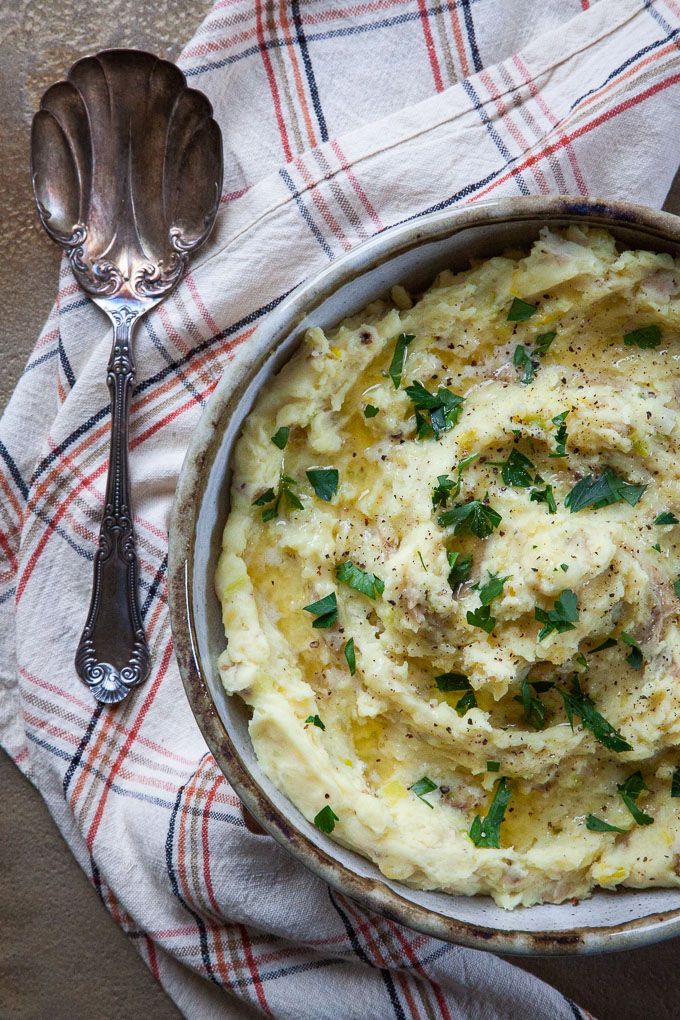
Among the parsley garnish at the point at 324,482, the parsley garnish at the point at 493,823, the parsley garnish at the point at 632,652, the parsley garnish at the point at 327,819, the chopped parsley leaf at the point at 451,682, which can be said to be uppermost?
the parsley garnish at the point at 324,482

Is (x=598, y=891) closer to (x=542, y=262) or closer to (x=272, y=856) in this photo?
(x=272, y=856)

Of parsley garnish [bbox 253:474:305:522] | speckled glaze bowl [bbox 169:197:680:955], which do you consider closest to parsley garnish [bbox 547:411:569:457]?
speckled glaze bowl [bbox 169:197:680:955]

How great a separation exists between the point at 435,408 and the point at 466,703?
0.93 m

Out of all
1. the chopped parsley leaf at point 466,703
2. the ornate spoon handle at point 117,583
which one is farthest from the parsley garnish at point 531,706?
the ornate spoon handle at point 117,583

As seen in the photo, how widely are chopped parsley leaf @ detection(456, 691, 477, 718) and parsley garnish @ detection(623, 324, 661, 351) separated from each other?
48.3 inches

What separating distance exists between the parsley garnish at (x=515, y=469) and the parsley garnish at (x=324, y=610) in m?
0.65

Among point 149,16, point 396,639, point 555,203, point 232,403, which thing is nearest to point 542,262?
point 555,203

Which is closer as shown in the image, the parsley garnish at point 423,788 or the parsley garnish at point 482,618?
the parsley garnish at point 482,618

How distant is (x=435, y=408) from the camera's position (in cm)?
286

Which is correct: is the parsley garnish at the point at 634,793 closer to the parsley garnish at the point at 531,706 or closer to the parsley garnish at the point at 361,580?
the parsley garnish at the point at 531,706

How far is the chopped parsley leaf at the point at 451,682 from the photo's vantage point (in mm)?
2840

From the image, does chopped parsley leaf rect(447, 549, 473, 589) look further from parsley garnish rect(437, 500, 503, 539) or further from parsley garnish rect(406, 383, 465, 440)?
parsley garnish rect(406, 383, 465, 440)

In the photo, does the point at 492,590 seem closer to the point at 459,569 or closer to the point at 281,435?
the point at 459,569

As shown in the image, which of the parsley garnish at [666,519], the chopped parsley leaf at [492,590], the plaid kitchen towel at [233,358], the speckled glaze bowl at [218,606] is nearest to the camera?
the speckled glaze bowl at [218,606]
